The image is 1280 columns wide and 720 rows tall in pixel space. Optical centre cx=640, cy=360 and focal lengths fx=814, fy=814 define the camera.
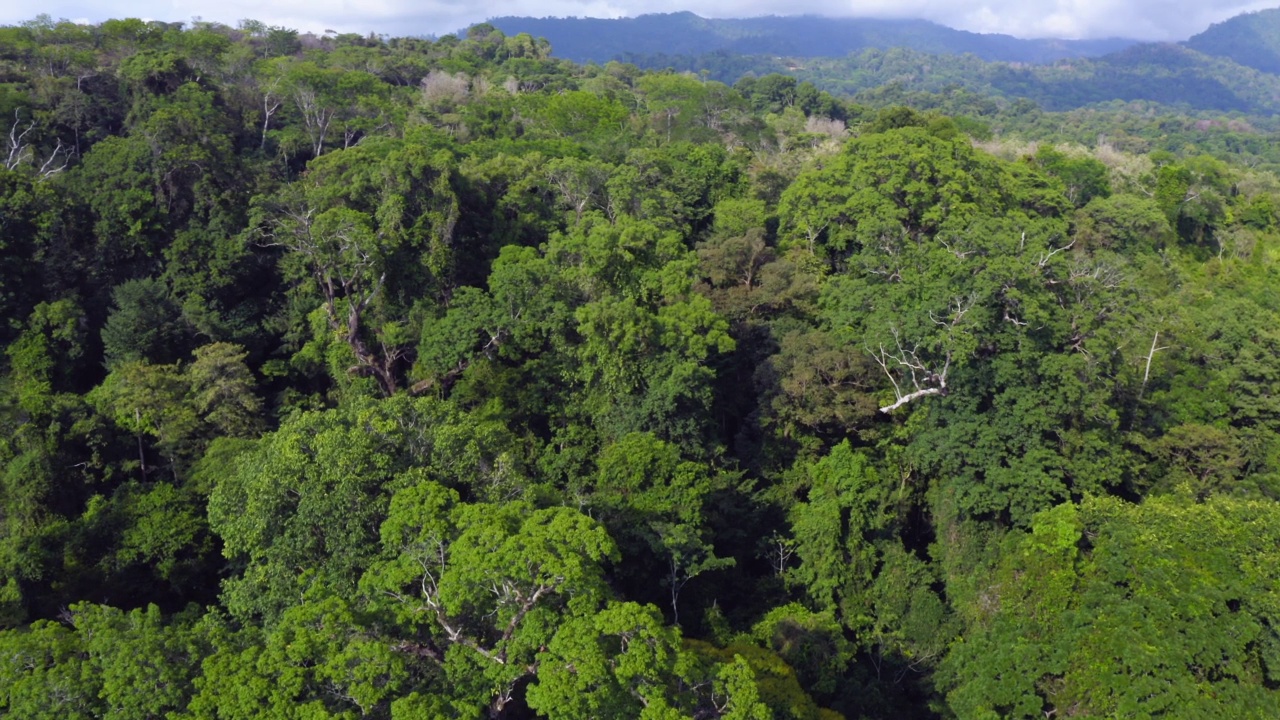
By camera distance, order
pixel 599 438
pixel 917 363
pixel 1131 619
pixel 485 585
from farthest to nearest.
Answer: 1. pixel 599 438
2. pixel 917 363
3. pixel 1131 619
4. pixel 485 585

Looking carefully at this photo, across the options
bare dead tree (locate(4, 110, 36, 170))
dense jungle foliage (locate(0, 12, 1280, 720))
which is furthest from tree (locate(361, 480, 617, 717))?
bare dead tree (locate(4, 110, 36, 170))

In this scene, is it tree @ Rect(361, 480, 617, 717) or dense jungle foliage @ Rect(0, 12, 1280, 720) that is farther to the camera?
dense jungle foliage @ Rect(0, 12, 1280, 720)

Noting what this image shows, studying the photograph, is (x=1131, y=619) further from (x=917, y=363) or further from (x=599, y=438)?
(x=599, y=438)

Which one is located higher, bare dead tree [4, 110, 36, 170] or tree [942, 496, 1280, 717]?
bare dead tree [4, 110, 36, 170]

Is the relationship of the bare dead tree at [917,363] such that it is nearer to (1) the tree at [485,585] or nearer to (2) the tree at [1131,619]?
(2) the tree at [1131,619]

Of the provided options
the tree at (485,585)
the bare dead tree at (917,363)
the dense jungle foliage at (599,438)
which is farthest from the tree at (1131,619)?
the tree at (485,585)

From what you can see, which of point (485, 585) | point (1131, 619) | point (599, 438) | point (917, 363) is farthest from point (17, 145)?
point (1131, 619)

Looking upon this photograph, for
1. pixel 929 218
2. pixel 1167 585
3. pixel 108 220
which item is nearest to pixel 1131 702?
pixel 1167 585

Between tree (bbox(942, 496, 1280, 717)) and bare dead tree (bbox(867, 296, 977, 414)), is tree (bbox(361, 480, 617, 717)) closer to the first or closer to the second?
tree (bbox(942, 496, 1280, 717))

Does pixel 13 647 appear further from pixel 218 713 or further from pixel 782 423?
pixel 782 423
